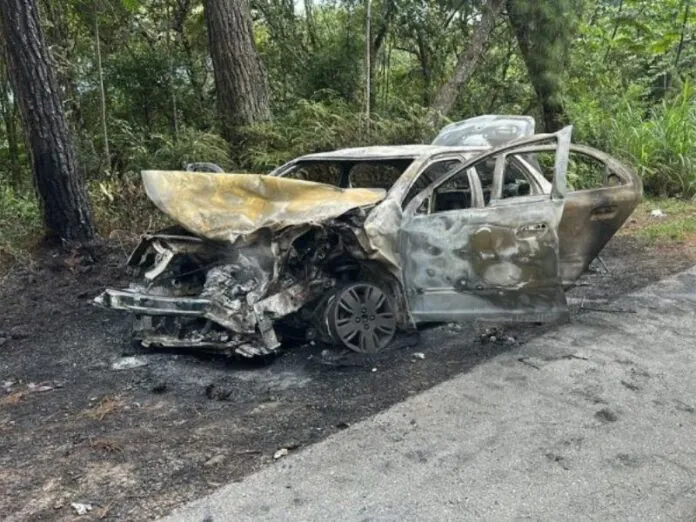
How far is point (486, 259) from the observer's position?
15.8ft

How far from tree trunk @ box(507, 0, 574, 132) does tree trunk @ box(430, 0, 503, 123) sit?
385 millimetres

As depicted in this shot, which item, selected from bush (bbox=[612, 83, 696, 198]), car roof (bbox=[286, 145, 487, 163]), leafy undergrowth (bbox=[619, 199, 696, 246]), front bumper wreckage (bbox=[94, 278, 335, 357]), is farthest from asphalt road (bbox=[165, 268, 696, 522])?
bush (bbox=[612, 83, 696, 198])

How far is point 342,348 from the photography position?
4.84 meters

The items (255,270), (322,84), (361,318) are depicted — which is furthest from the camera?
(322,84)

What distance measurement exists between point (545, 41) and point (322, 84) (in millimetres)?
4322

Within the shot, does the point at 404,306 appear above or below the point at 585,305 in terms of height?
above

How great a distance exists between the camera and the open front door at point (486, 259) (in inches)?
188

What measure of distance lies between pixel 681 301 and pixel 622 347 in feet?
5.10

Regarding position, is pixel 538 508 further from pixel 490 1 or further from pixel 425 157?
pixel 490 1

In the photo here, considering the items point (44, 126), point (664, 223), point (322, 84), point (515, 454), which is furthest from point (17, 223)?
point (664, 223)

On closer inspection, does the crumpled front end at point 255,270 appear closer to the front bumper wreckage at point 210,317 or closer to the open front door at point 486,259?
the front bumper wreckage at point 210,317

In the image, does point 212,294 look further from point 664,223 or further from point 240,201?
point 664,223

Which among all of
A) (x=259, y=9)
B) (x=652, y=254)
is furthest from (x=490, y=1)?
(x=652, y=254)

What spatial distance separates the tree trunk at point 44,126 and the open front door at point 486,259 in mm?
4518
